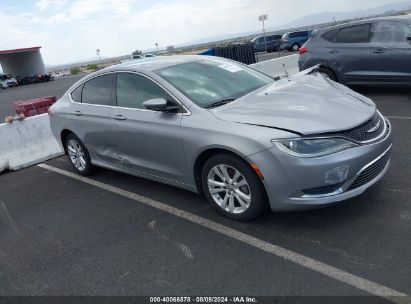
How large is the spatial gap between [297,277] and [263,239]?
620 mm

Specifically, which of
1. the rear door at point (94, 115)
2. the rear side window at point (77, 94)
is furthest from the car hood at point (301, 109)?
the rear side window at point (77, 94)

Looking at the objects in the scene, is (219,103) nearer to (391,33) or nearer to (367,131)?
(367,131)

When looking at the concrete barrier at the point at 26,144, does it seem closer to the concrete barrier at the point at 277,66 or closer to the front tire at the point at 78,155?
the front tire at the point at 78,155

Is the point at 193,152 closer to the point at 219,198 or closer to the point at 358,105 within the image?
the point at 219,198

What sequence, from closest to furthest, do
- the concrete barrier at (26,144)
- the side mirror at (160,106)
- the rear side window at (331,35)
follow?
the side mirror at (160,106) → the concrete barrier at (26,144) → the rear side window at (331,35)

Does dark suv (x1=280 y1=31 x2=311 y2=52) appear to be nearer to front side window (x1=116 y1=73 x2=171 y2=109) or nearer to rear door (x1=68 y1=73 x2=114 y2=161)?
rear door (x1=68 y1=73 x2=114 y2=161)

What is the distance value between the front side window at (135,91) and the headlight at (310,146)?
1.47 metres

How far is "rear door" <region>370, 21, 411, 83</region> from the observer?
764cm

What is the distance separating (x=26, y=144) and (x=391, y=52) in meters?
7.26

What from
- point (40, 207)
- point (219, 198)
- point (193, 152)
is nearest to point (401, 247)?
point (219, 198)

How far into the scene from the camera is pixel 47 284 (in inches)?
129

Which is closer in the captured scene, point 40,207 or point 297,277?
point 297,277

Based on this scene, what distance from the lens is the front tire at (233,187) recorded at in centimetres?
352

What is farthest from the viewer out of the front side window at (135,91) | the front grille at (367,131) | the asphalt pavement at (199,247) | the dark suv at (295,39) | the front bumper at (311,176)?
the dark suv at (295,39)
